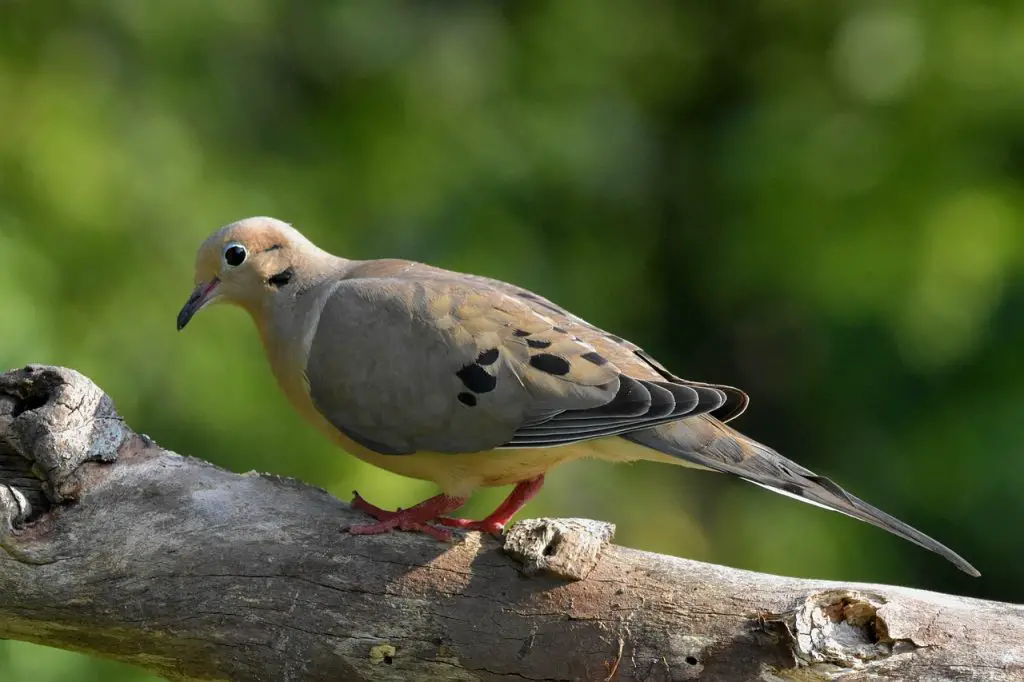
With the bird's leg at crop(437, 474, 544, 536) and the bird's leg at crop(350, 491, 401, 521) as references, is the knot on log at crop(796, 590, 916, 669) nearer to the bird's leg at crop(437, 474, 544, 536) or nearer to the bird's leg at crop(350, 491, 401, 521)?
the bird's leg at crop(437, 474, 544, 536)

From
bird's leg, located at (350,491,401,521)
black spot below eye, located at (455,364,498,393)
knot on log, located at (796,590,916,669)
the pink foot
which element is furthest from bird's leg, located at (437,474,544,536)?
knot on log, located at (796,590,916,669)

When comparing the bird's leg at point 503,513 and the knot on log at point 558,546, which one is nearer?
the knot on log at point 558,546

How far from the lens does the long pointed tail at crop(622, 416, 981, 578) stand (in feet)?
7.80

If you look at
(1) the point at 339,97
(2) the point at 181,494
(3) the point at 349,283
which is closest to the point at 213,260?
(3) the point at 349,283

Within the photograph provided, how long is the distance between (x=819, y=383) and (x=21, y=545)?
12.3 feet

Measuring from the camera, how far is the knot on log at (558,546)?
2.40 metres

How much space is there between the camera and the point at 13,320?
11.6ft

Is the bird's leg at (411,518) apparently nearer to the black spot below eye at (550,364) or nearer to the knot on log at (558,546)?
the knot on log at (558,546)

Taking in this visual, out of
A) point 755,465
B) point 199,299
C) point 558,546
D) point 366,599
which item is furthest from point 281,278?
point 755,465

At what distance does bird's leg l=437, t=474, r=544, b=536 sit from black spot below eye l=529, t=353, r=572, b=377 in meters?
0.37

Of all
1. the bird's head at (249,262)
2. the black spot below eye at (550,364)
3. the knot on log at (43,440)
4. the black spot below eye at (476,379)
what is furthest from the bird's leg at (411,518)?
the bird's head at (249,262)

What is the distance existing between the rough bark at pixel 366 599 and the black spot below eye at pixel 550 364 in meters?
0.35

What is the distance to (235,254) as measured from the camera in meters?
3.06

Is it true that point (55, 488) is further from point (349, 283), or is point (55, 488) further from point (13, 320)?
point (13, 320)
